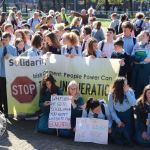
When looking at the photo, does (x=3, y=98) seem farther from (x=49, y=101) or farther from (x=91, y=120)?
(x=91, y=120)

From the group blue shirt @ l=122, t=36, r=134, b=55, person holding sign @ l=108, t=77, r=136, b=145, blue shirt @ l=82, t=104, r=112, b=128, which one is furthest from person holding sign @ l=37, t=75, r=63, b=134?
blue shirt @ l=122, t=36, r=134, b=55

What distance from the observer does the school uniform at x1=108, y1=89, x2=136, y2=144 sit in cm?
820

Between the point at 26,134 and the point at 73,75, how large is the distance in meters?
1.58

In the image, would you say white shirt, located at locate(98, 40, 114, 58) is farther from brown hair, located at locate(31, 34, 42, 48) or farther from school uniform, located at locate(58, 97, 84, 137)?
school uniform, located at locate(58, 97, 84, 137)

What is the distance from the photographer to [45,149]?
7953mm

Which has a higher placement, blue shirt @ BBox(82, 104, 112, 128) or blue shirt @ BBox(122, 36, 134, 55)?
blue shirt @ BBox(122, 36, 134, 55)

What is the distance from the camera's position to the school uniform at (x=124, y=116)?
8195mm

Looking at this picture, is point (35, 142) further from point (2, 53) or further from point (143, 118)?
point (2, 53)

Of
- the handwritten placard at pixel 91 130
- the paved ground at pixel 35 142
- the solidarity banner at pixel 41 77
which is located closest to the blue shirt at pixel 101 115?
the handwritten placard at pixel 91 130

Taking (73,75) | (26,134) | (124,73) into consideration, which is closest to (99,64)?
(73,75)

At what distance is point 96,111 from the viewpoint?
8.27 meters

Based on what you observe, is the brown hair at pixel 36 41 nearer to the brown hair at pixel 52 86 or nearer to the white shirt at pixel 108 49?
the brown hair at pixel 52 86

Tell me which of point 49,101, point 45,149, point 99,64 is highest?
point 99,64

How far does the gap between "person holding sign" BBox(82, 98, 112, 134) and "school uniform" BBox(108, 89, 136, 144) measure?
0.29 feet
